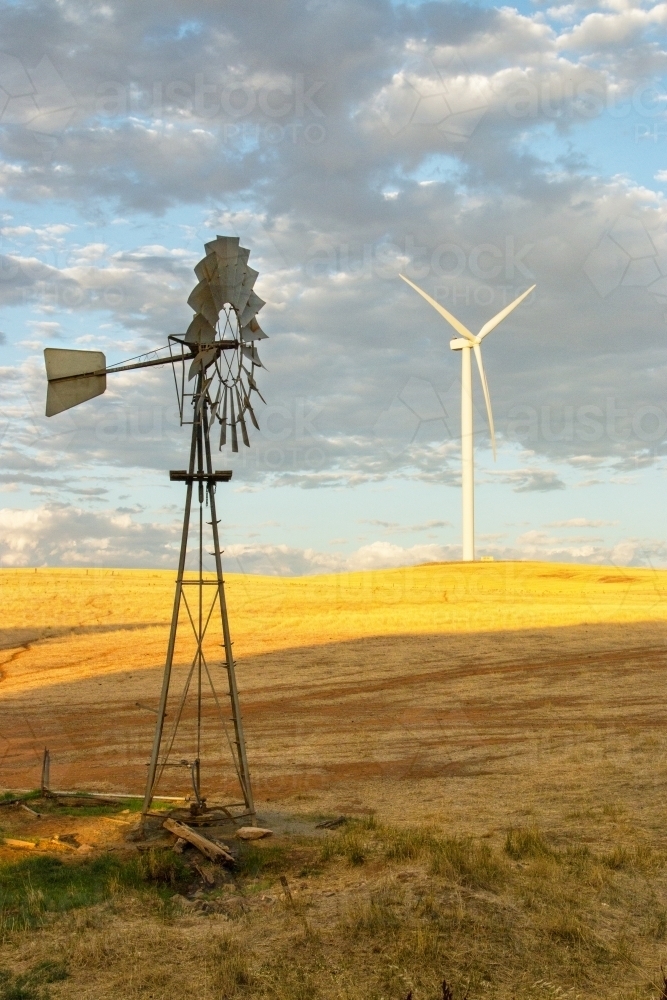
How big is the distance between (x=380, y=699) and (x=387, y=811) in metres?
10.6

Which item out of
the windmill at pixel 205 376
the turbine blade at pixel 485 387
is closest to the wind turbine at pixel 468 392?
the turbine blade at pixel 485 387

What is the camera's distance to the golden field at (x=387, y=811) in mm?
8211

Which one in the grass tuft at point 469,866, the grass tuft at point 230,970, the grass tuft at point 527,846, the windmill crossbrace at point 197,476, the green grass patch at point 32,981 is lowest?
the green grass patch at point 32,981

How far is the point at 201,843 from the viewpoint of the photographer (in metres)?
10.7

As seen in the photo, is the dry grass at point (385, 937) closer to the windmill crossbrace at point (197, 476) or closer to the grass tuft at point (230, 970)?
the grass tuft at point (230, 970)

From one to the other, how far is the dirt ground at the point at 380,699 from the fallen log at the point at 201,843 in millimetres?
2743

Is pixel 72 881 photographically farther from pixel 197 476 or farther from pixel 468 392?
pixel 468 392

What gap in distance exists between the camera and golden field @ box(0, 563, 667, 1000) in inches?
323

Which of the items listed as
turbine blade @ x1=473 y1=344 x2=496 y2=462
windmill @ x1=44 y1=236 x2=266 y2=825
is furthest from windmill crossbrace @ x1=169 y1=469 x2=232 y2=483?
turbine blade @ x1=473 y1=344 x2=496 y2=462

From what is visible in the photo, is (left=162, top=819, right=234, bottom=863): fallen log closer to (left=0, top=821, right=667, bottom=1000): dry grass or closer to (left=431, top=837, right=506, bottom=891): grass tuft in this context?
(left=0, top=821, right=667, bottom=1000): dry grass

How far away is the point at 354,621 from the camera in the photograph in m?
39.2

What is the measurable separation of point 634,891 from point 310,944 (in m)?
3.45

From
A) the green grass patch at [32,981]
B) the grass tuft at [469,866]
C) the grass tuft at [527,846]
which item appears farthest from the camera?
the grass tuft at [527,846]

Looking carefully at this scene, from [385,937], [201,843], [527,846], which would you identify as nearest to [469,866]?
[527,846]
